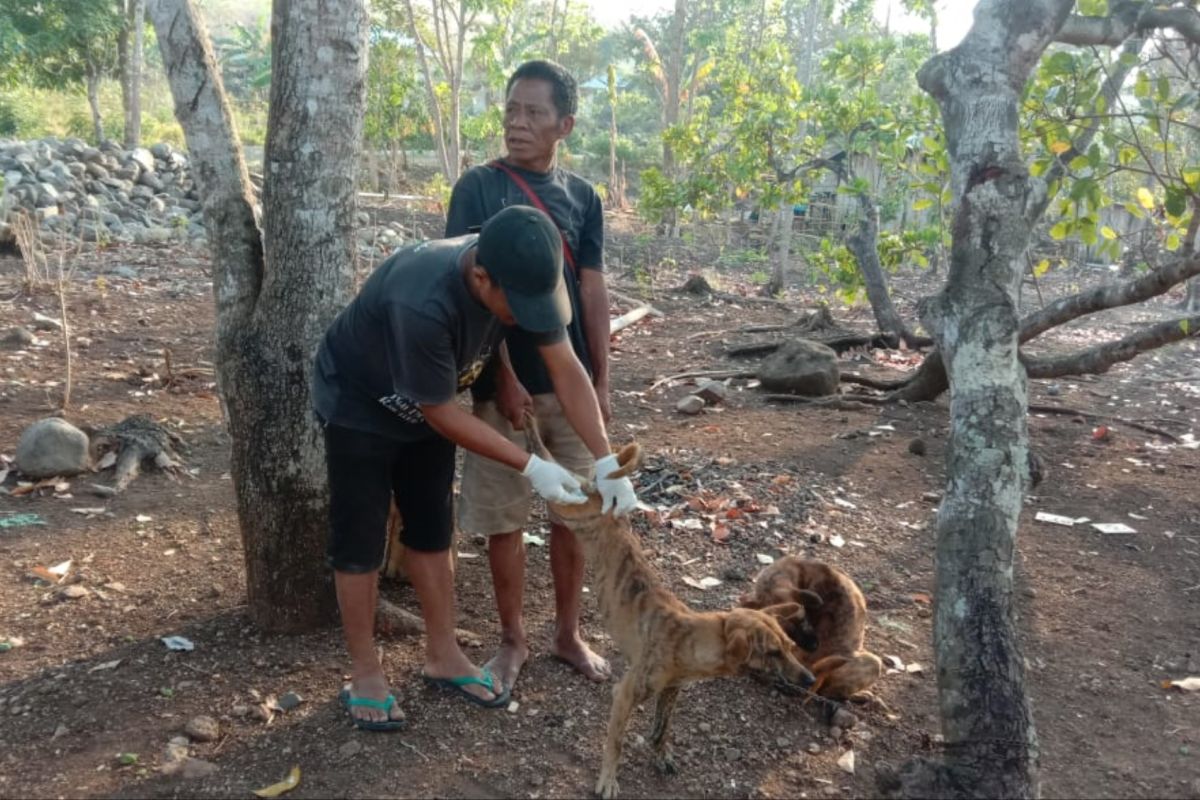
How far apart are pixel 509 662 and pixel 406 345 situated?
4.74 feet

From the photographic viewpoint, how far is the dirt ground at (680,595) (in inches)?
116

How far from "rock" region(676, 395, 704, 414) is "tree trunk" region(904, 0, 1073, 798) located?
14.1 feet

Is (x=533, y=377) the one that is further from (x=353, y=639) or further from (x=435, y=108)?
(x=435, y=108)

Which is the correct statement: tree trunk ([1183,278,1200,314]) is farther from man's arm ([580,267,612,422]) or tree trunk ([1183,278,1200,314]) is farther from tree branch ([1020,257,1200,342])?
man's arm ([580,267,612,422])

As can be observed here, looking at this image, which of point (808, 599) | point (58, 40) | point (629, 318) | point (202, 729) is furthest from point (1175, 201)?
point (58, 40)

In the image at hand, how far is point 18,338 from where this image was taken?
7855 mm

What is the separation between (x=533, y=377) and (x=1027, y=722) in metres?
1.92

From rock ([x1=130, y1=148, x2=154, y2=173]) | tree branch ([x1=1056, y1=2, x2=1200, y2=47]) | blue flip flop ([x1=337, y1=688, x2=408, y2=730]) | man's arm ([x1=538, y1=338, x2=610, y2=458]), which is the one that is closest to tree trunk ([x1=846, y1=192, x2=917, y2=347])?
tree branch ([x1=1056, y1=2, x2=1200, y2=47])

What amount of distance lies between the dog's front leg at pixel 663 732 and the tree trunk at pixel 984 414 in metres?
0.73

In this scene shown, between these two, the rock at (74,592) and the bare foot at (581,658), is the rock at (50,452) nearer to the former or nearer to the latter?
the rock at (74,592)

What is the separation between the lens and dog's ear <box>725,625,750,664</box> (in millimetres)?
2578

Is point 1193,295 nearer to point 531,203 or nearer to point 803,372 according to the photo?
point 803,372

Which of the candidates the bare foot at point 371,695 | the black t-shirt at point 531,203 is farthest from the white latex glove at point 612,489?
the bare foot at point 371,695

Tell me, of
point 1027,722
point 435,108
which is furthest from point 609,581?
point 435,108
